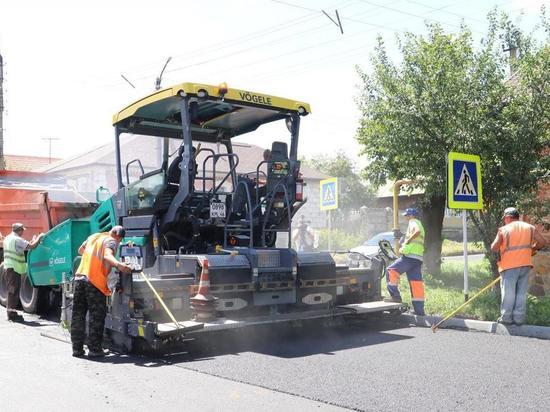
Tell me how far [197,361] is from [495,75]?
660 cm

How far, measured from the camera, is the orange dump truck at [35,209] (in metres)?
10.4

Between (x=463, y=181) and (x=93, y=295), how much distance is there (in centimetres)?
527

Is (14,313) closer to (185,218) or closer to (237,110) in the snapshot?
(185,218)

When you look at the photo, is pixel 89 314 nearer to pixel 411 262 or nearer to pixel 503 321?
pixel 411 262

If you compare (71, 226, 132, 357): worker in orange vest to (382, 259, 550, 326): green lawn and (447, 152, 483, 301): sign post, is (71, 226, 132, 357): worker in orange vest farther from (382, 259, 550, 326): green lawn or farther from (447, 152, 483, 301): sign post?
(382, 259, 550, 326): green lawn

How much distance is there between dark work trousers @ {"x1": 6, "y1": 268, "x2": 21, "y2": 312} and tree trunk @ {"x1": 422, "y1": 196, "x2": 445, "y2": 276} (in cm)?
772

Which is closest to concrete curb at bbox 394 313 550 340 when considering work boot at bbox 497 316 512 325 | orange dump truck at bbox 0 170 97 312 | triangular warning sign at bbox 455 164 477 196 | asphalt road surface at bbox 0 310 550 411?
work boot at bbox 497 316 512 325

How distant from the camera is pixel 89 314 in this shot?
723 cm

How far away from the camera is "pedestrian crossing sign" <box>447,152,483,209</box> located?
9.10 metres

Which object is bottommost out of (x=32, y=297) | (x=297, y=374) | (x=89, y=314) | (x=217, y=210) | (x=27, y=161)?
(x=297, y=374)

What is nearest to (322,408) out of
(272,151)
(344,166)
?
(272,151)

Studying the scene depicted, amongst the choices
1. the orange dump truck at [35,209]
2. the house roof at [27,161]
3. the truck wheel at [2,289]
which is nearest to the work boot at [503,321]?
the orange dump truck at [35,209]

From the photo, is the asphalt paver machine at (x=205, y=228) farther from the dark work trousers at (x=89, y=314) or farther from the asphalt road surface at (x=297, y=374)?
the asphalt road surface at (x=297, y=374)

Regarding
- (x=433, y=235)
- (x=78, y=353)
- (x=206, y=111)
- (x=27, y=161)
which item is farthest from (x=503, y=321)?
(x=27, y=161)
